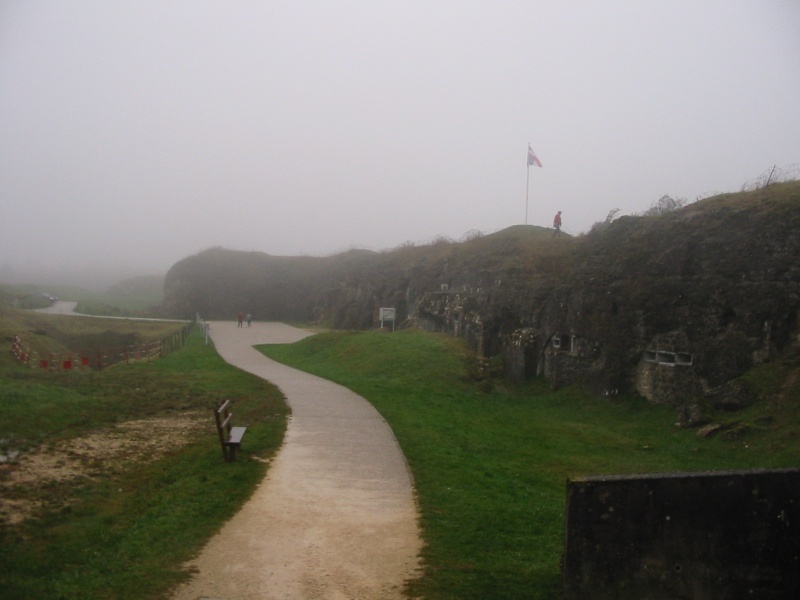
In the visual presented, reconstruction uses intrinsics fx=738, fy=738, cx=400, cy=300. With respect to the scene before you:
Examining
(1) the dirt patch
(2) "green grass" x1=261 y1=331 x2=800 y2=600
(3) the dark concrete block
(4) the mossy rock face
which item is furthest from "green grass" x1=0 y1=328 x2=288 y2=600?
(4) the mossy rock face

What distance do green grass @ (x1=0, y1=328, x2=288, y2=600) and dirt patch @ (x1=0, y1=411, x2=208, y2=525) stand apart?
86mm

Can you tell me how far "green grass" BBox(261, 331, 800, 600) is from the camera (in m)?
6.57

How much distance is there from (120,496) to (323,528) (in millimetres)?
3301

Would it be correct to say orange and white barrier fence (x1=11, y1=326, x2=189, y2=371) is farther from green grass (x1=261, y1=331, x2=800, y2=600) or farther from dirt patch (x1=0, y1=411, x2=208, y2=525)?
dirt patch (x1=0, y1=411, x2=208, y2=525)

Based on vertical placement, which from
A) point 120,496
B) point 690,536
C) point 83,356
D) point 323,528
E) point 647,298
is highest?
point 647,298

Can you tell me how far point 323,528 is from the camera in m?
7.45

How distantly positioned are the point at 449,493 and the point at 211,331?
1311 inches

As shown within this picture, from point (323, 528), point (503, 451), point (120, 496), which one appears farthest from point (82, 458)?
point (503, 451)

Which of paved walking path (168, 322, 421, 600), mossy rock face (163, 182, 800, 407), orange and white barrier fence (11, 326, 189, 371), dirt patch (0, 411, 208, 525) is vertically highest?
mossy rock face (163, 182, 800, 407)

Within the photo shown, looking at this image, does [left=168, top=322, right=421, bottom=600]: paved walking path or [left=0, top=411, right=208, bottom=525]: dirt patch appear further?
[left=0, top=411, right=208, bottom=525]: dirt patch

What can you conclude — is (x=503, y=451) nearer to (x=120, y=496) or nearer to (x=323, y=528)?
(x=323, y=528)

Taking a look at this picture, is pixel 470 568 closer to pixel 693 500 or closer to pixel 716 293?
pixel 693 500

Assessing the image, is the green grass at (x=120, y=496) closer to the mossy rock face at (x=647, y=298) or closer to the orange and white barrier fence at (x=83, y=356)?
the orange and white barrier fence at (x=83, y=356)

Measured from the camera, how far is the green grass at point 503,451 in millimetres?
6566
